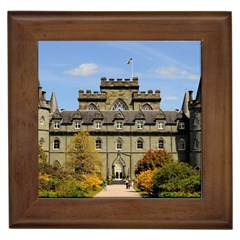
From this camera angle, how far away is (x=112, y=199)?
5.27 m

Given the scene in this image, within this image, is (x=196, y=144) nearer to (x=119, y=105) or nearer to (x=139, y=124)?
(x=139, y=124)

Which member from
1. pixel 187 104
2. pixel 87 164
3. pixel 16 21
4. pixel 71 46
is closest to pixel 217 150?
pixel 187 104

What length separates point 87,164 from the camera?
561 cm

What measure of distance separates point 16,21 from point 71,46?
25.2 inches

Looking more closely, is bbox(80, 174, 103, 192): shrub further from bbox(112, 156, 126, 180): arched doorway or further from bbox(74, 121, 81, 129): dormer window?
bbox(74, 121, 81, 129): dormer window

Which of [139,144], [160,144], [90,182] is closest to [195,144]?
[160,144]

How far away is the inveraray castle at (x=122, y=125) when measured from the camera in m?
5.45

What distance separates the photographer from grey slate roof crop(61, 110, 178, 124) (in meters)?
5.60

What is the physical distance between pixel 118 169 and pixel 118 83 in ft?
3.22

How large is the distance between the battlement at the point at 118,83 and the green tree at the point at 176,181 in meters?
0.99

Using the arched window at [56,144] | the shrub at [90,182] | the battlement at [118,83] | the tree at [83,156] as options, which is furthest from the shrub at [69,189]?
the battlement at [118,83]

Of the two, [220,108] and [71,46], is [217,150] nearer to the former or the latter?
[220,108]

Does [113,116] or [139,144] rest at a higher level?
[113,116]

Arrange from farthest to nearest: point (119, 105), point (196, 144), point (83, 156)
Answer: point (119, 105) → point (83, 156) → point (196, 144)
